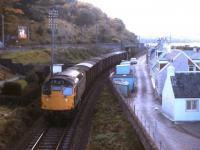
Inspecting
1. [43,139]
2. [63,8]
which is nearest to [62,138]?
[43,139]

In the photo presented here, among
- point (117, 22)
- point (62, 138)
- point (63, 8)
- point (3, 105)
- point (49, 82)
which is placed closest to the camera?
point (62, 138)

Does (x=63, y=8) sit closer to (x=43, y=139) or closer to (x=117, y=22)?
(x=117, y=22)

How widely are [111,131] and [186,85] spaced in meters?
11.2

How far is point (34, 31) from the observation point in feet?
300

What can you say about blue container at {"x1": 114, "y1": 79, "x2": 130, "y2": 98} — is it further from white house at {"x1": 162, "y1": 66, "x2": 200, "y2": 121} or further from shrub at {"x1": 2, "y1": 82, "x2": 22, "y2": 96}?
shrub at {"x1": 2, "y1": 82, "x2": 22, "y2": 96}

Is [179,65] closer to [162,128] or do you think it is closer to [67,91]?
[162,128]

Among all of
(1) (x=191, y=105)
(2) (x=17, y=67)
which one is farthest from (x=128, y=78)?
(1) (x=191, y=105)

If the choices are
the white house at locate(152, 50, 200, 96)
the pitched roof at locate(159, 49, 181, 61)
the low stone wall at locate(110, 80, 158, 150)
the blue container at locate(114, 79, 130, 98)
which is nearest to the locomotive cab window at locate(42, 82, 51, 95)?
the low stone wall at locate(110, 80, 158, 150)

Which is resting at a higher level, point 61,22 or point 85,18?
point 85,18

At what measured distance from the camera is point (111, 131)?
29609 mm

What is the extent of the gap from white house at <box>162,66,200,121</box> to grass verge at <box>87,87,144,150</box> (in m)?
4.65

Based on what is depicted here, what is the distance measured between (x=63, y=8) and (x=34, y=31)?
1481 inches

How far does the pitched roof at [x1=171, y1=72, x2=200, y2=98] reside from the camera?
36.9 meters

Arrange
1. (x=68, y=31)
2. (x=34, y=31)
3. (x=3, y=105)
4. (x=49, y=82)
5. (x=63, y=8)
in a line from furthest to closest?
(x=63, y=8) → (x=68, y=31) → (x=34, y=31) → (x=3, y=105) → (x=49, y=82)
